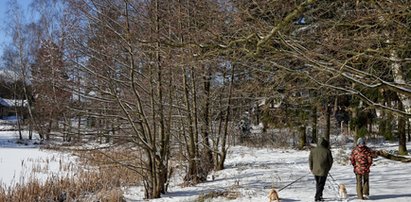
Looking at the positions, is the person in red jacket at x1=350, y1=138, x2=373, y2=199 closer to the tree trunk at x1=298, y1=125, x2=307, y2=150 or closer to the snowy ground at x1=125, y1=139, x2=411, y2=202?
the snowy ground at x1=125, y1=139, x2=411, y2=202

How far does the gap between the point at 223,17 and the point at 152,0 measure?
2842mm

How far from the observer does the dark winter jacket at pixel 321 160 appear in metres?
8.21

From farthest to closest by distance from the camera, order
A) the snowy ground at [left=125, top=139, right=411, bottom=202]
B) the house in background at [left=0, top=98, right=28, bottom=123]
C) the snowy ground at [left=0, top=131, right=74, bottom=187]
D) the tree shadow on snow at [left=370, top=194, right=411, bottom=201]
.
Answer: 1. the house in background at [left=0, top=98, right=28, bottom=123]
2. the snowy ground at [left=0, top=131, right=74, bottom=187]
3. the snowy ground at [left=125, top=139, right=411, bottom=202]
4. the tree shadow on snow at [left=370, top=194, right=411, bottom=201]

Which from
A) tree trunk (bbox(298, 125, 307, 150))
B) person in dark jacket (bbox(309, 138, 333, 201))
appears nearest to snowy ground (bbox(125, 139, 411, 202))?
person in dark jacket (bbox(309, 138, 333, 201))

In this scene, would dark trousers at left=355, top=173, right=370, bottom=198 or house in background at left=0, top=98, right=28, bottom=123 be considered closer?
dark trousers at left=355, top=173, right=370, bottom=198

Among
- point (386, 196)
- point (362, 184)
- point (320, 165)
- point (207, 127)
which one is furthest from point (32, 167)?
point (386, 196)

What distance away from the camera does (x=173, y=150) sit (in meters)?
13.4

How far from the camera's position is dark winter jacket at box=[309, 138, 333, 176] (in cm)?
821

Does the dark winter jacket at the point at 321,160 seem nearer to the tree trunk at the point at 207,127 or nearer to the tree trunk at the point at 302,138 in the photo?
the tree trunk at the point at 207,127

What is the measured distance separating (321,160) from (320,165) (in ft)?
0.33

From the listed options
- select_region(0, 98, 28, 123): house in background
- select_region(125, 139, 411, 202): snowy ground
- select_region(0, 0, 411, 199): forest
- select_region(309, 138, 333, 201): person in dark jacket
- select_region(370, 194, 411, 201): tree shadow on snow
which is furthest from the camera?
select_region(0, 98, 28, 123): house in background

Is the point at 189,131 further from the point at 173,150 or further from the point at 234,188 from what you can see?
the point at 234,188

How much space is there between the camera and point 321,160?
827cm

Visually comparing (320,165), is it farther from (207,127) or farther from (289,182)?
(207,127)
